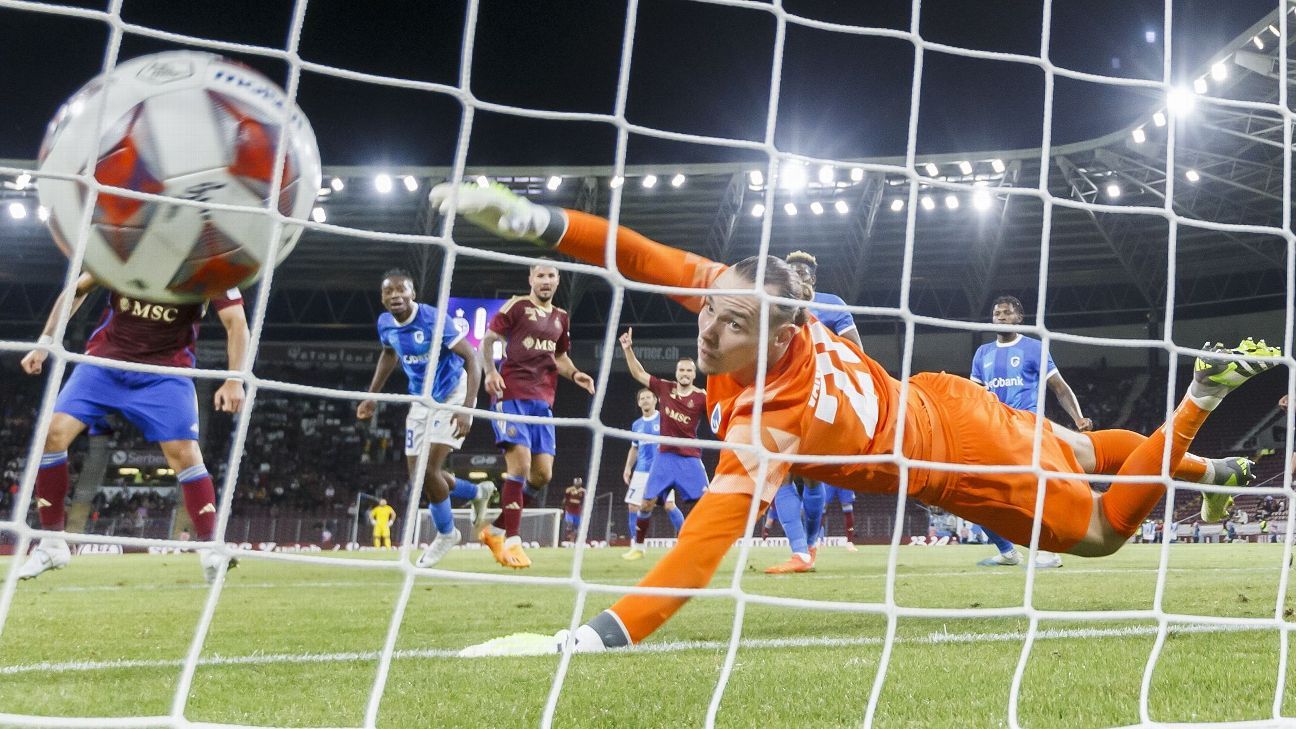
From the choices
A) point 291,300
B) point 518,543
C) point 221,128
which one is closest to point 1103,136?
point 518,543

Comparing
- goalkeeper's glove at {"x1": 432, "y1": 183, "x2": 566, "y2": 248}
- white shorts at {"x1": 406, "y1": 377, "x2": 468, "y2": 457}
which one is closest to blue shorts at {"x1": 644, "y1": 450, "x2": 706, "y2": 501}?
white shorts at {"x1": 406, "y1": 377, "x2": 468, "y2": 457}

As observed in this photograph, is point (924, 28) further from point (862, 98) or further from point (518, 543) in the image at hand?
point (518, 543)

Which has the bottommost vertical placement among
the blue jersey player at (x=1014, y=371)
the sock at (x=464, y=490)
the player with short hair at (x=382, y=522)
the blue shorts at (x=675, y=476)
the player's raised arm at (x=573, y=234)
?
the player with short hair at (x=382, y=522)

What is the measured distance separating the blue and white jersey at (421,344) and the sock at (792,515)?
2.43m

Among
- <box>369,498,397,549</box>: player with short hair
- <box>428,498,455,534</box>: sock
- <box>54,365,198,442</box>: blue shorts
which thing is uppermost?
<box>54,365,198,442</box>: blue shorts

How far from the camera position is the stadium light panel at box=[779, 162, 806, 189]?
19.1 metres

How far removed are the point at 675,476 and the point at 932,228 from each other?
15.8 metres

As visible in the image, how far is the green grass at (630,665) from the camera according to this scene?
2221 mm

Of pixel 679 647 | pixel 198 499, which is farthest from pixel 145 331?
pixel 679 647

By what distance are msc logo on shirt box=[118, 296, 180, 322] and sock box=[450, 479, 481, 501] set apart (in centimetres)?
293

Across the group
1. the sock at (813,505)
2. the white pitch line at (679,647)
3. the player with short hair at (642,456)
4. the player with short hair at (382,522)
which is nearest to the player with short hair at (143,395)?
the white pitch line at (679,647)

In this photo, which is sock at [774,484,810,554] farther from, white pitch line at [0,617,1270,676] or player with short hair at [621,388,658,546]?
white pitch line at [0,617,1270,676]

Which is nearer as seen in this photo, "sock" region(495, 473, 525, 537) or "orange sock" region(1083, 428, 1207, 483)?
"orange sock" region(1083, 428, 1207, 483)

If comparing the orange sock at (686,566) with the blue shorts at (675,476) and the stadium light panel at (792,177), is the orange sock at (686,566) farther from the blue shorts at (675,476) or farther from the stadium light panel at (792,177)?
the stadium light panel at (792,177)
